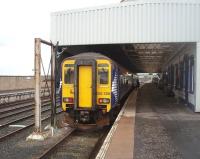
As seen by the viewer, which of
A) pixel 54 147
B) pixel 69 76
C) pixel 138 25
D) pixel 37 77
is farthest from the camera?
pixel 138 25

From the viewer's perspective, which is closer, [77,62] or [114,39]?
[77,62]

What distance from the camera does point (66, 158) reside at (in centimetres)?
1058

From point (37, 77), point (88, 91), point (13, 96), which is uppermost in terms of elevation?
point (37, 77)

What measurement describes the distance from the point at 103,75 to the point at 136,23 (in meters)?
5.83

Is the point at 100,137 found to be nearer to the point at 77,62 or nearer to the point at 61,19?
the point at 77,62

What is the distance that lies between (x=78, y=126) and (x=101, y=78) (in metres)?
1.94

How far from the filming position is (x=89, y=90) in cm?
1420

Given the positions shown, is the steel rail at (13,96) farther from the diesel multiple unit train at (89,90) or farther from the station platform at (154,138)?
the station platform at (154,138)

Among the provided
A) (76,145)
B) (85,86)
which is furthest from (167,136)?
(85,86)

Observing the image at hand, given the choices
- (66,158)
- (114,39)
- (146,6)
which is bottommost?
(66,158)

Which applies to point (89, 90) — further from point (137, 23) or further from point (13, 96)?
point (13, 96)

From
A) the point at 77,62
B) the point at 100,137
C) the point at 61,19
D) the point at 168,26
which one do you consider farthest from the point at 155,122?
the point at 61,19

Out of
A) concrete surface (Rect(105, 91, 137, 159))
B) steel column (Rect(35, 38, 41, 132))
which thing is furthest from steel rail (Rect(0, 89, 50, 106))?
steel column (Rect(35, 38, 41, 132))

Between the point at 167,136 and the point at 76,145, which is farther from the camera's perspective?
the point at 76,145
